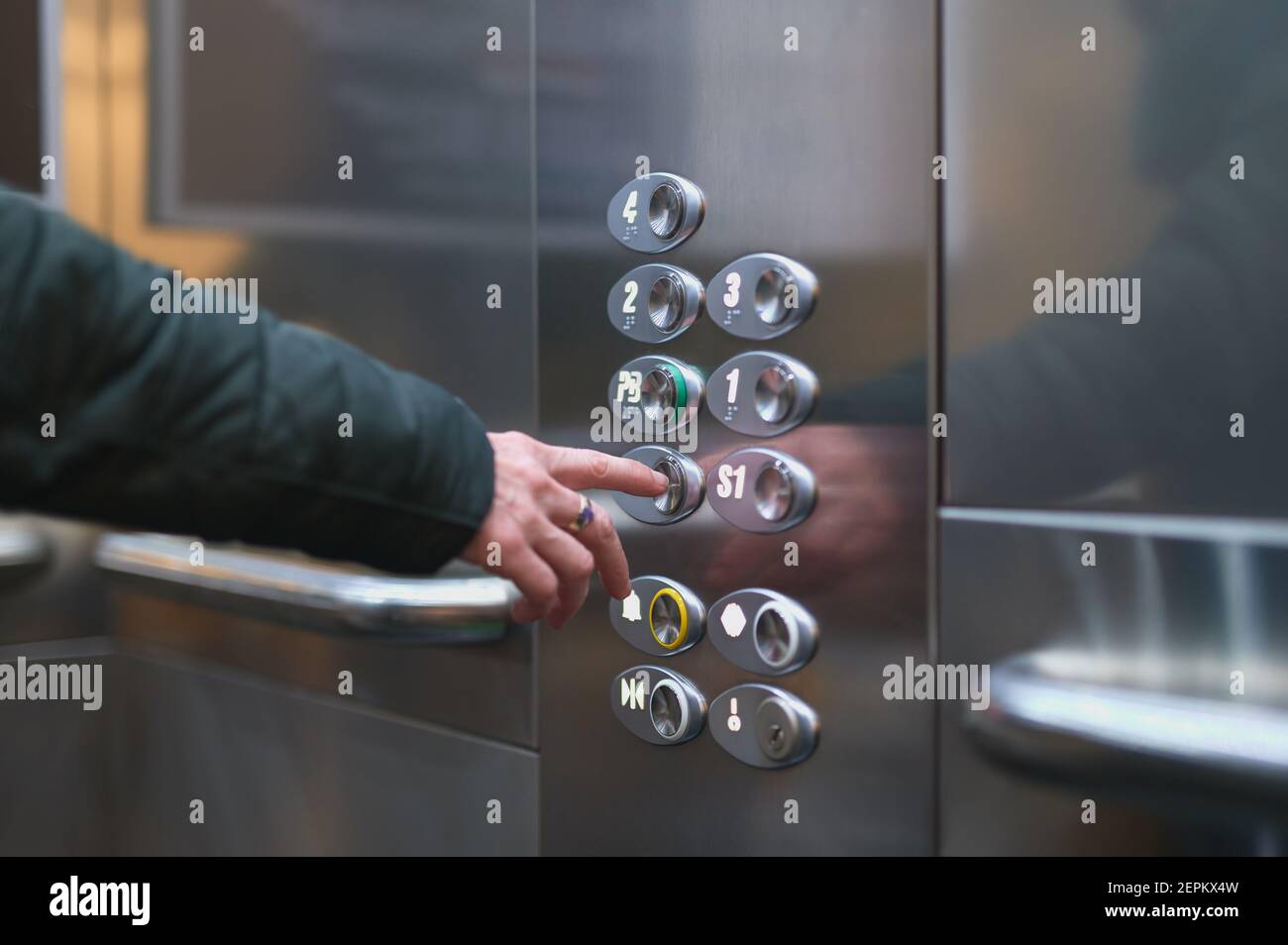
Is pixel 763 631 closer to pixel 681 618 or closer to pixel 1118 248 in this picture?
pixel 681 618

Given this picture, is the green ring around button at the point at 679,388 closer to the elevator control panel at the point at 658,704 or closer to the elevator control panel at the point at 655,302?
the elevator control panel at the point at 655,302

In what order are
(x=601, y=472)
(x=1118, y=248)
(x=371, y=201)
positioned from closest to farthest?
(x=1118, y=248) < (x=601, y=472) < (x=371, y=201)

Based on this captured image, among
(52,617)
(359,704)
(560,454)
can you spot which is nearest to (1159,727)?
(560,454)

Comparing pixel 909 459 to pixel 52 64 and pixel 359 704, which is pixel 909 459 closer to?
pixel 359 704

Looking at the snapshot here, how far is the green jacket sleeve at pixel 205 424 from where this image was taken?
39 cm

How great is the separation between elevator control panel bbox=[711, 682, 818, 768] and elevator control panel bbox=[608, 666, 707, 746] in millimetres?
12

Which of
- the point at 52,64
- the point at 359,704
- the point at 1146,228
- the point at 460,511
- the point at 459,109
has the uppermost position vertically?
the point at 52,64

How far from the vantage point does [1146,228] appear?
403 millimetres

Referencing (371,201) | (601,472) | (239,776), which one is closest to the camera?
(601,472)

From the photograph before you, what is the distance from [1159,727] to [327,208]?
1.86 ft

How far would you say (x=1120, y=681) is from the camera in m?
0.41

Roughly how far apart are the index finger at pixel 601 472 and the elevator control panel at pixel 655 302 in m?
0.06

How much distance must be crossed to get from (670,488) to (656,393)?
0.05 metres

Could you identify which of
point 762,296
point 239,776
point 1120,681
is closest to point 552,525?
point 762,296
